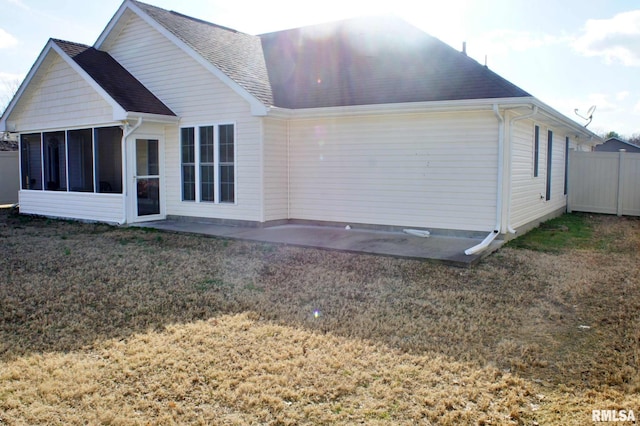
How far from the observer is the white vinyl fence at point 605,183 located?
14906mm

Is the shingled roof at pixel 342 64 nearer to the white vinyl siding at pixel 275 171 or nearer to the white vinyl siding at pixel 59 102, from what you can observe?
the white vinyl siding at pixel 275 171

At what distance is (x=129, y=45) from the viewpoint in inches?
511

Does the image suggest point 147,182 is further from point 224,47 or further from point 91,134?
point 224,47

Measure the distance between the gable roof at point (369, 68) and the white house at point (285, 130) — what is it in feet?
0.16

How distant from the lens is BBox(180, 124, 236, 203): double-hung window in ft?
37.2

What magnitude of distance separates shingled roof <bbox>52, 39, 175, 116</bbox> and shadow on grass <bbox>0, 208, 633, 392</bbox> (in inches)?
159

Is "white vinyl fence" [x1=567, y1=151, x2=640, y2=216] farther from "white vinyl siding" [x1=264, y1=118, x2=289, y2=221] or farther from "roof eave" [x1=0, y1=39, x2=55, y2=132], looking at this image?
"roof eave" [x1=0, y1=39, x2=55, y2=132]

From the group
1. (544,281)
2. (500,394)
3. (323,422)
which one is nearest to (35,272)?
(323,422)

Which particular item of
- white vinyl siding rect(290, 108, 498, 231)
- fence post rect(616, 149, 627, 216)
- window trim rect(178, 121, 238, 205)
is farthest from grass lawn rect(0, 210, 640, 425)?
fence post rect(616, 149, 627, 216)

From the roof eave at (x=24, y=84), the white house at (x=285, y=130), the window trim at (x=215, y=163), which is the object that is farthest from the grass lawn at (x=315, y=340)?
the roof eave at (x=24, y=84)

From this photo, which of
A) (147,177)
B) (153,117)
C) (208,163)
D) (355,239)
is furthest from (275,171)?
(147,177)

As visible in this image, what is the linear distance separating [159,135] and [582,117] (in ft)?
44.1

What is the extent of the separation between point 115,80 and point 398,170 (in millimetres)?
7461

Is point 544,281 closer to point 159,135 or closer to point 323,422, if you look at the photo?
point 323,422
